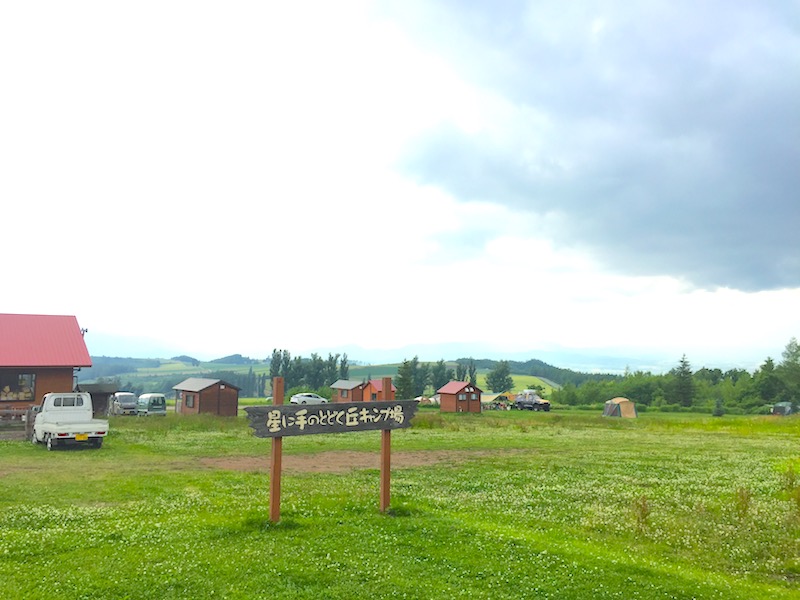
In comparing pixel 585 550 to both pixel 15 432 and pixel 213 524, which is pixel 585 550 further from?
pixel 15 432

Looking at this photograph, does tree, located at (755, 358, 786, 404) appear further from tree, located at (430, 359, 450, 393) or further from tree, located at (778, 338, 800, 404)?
tree, located at (430, 359, 450, 393)

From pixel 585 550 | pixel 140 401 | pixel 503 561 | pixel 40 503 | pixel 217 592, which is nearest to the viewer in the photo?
pixel 217 592

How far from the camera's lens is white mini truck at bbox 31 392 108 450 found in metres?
25.9

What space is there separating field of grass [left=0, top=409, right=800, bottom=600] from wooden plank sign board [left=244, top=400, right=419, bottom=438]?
1.77 meters

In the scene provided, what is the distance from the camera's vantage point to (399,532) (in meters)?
11.3

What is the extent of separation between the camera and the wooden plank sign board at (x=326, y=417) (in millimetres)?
12055

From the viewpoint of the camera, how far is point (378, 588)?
8.59 m

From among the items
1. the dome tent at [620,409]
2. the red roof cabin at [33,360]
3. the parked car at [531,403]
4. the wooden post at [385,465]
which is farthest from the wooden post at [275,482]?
the parked car at [531,403]

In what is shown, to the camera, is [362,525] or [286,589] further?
[362,525]

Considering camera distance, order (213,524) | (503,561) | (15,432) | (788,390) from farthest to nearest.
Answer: (788,390), (15,432), (213,524), (503,561)

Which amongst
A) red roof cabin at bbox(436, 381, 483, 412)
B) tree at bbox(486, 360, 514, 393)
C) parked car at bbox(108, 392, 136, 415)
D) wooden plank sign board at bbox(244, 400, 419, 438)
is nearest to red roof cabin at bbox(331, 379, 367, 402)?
red roof cabin at bbox(436, 381, 483, 412)

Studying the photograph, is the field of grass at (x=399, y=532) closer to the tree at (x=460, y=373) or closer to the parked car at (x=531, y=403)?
the parked car at (x=531, y=403)

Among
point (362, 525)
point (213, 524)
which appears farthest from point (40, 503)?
point (362, 525)

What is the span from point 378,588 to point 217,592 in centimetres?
228
